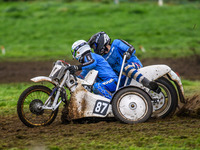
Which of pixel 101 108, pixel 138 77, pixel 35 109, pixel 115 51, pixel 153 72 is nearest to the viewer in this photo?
pixel 35 109

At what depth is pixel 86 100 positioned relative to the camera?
819 centimetres

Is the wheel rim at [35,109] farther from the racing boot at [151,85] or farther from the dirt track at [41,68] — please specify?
the dirt track at [41,68]

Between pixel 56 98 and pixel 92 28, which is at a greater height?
pixel 92 28

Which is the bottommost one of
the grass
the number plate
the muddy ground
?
the muddy ground

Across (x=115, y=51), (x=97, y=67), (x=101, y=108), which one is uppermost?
(x=115, y=51)

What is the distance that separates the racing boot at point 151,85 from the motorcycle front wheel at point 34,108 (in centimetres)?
198

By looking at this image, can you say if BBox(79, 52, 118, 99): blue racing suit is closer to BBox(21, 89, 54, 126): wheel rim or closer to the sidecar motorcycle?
the sidecar motorcycle

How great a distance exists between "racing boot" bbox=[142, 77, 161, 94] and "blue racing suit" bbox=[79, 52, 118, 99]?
78cm

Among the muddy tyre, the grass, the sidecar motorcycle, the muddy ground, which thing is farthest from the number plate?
the grass

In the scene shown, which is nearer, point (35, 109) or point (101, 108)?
point (35, 109)

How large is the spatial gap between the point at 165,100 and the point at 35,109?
2.93 meters

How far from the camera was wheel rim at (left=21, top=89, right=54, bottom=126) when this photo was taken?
7.84 m

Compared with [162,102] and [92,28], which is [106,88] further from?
[92,28]

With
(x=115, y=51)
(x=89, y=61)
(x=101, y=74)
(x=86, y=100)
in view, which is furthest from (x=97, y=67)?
(x=86, y=100)
